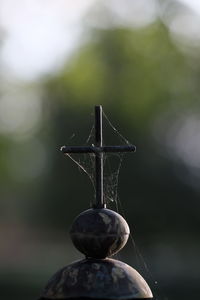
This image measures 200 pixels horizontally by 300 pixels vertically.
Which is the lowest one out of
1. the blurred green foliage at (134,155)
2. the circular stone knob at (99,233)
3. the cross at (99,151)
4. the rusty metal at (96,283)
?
the blurred green foliage at (134,155)

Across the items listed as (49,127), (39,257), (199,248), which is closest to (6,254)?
(39,257)

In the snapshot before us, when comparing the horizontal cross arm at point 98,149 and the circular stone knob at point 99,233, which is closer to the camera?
the circular stone knob at point 99,233

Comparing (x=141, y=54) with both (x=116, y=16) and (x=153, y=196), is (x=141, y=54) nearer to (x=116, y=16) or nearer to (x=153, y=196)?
(x=116, y=16)

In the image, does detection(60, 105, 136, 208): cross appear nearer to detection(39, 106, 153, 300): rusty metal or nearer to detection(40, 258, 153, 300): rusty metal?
detection(39, 106, 153, 300): rusty metal

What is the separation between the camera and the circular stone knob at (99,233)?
13.9 ft

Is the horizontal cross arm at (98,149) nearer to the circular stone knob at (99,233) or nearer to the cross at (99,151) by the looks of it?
the cross at (99,151)

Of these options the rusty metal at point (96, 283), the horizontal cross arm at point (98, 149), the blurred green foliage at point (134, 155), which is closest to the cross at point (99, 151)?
the horizontal cross arm at point (98, 149)

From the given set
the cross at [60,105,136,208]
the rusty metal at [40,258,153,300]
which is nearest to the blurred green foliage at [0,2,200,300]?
the cross at [60,105,136,208]

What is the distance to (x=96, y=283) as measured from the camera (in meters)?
4.10

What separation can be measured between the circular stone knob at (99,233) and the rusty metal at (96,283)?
0.19ft

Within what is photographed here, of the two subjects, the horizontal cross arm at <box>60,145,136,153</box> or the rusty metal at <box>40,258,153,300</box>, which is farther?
the horizontal cross arm at <box>60,145,136,153</box>

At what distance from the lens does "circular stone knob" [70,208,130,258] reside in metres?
4.23

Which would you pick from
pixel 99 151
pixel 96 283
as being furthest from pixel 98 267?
pixel 99 151

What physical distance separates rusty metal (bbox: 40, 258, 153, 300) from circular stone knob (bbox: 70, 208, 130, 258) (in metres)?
0.06
